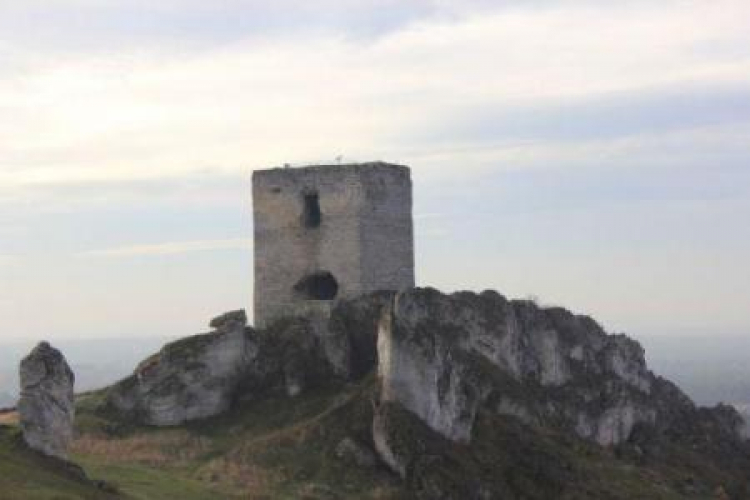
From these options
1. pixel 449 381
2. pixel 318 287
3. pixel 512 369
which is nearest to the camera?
pixel 449 381

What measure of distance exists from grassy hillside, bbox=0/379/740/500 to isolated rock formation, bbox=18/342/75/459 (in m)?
0.55

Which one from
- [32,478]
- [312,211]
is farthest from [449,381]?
[32,478]

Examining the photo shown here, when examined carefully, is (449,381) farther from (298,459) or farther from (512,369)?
(512,369)

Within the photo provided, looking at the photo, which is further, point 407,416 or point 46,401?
point 407,416

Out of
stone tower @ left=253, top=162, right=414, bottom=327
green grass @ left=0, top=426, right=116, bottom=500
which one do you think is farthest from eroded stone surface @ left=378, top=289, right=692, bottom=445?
green grass @ left=0, top=426, right=116, bottom=500

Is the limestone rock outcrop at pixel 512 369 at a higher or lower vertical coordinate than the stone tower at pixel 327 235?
lower

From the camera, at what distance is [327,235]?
40.9 meters

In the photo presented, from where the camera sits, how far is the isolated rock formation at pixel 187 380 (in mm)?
35719

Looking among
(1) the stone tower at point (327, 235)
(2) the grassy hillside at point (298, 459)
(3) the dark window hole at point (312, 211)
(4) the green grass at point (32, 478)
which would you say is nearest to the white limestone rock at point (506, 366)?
(2) the grassy hillside at point (298, 459)

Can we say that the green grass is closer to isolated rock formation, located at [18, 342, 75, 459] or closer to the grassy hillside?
the grassy hillside

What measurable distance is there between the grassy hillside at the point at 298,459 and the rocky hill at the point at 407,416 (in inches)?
2.8

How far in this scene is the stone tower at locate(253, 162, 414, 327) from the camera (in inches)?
1593

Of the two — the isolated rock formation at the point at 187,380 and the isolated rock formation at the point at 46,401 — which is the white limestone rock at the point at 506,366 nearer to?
the isolated rock formation at the point at 187,380

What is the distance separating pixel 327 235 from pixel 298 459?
1200cm
